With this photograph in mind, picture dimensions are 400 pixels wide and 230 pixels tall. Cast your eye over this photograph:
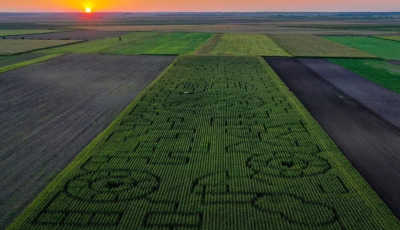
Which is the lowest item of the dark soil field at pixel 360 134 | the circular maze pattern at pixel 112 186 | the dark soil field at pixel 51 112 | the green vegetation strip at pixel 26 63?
the dark soil field at pixel 360 134

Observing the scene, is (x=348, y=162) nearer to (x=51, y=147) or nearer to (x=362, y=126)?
(x=362, y=126)

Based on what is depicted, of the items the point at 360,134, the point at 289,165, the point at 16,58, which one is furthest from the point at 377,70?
the point at 16,58

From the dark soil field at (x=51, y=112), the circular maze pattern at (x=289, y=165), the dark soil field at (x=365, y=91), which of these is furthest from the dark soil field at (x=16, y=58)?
the circular maze pattern at (x=289, y=165)

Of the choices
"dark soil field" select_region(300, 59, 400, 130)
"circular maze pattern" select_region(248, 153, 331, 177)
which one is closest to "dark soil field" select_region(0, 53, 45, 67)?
"dark soil field" select_region(300, 59, 400, 130)

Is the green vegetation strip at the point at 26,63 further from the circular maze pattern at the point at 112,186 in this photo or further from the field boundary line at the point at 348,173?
the field boundary line at the point at 348,173

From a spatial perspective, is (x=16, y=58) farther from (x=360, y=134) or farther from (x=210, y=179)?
(x=360, y=134)

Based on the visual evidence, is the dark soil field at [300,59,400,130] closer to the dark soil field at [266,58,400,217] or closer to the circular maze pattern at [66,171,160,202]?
the dark soil field at [266,58,400,217]
